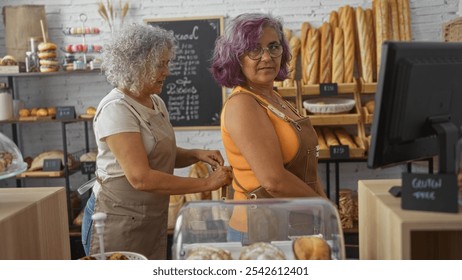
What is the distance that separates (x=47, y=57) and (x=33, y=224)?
2.61m

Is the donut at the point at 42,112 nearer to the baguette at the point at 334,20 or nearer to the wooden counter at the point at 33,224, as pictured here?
the baguette at the point at 334,20

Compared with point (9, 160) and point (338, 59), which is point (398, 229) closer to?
point (9, 160)

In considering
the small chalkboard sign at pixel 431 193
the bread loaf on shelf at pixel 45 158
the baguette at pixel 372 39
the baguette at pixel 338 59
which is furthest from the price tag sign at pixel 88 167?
the small chalkboard sign at pixel 431 193

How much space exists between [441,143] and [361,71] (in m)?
2.68

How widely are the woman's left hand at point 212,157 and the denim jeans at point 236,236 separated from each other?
81cm

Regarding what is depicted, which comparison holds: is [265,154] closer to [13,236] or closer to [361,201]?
[361,201]

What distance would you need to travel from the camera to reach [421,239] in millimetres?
1440

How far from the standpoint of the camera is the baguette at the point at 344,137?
3572 millimetres

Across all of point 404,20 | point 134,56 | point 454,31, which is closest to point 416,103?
point 134,56

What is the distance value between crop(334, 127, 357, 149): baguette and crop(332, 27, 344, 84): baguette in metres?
0.35

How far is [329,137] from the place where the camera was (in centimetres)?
367

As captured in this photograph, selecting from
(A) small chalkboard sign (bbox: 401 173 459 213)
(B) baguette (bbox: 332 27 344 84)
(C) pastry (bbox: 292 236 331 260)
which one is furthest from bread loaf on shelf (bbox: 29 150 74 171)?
(A) small chalkboard sign (bbox: 401 173 459 213)

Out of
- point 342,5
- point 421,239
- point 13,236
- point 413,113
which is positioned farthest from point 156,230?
point 342,5

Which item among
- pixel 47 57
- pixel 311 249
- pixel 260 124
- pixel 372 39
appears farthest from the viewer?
pixel 47 57
